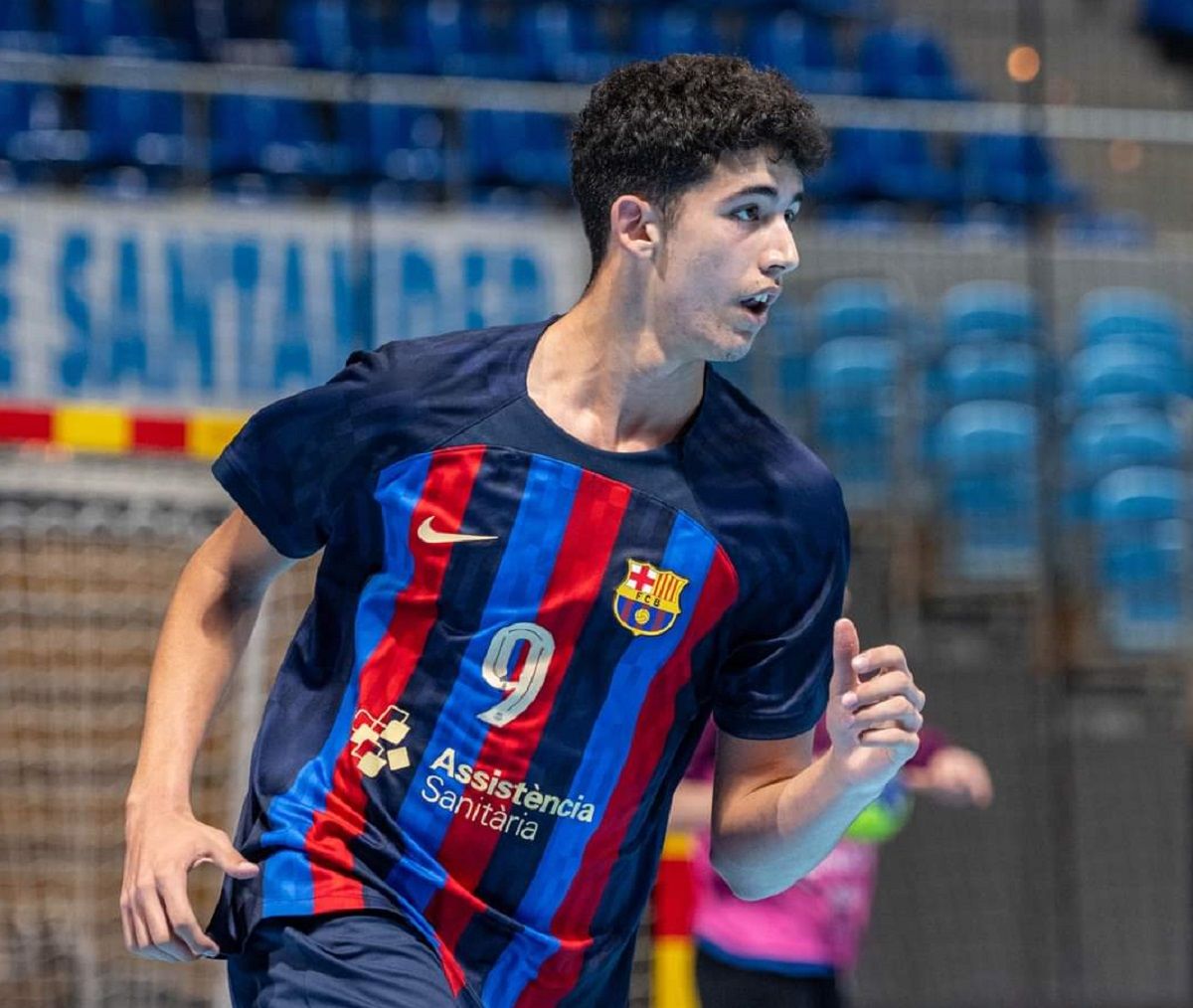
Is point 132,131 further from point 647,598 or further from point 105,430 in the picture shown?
point 647,598

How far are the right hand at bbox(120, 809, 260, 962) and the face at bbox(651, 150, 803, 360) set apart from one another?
33.0 inches

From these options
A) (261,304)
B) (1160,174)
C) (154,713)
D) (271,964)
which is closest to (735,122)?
(154,713)

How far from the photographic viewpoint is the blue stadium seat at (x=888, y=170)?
947cm

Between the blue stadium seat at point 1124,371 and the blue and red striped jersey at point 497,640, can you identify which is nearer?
the blue and red striped jersey at point 497,640

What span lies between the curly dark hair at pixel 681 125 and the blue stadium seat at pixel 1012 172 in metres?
6.74

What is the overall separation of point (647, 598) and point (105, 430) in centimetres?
217

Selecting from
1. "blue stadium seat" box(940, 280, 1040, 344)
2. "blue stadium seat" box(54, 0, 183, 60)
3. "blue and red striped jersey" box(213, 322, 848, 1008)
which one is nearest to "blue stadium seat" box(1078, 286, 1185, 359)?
Result: "blue stadium seat" box(940, 280, 1040, 344)

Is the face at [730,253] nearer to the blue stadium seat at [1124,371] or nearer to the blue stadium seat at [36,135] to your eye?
the blue stadium seat at [36,135]

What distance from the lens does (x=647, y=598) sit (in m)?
2.39

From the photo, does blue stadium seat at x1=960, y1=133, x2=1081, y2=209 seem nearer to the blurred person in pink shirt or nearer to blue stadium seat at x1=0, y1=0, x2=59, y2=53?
blue stadium seat at x1=0, y1=0, x2=59, y2=53

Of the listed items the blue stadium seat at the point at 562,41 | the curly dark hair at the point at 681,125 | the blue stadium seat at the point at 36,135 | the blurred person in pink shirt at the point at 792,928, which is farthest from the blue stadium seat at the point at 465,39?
the curly dark hair at the point at 681,125

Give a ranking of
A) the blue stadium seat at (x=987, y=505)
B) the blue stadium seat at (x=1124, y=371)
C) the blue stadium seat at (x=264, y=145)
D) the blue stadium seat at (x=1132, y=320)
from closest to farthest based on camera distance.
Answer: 1. the blue stadium seat at (x=987, y=505)
2. the blue stadium seat at (x=264, y=145)
3. the blue stadium seat at (x=1132, y=320)
4. the blue stadium seat at (x=1124, y=371)

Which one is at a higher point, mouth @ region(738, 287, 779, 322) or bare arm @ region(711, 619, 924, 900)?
mouth @ region(738, 287, 779, 322)

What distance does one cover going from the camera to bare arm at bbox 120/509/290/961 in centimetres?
216
